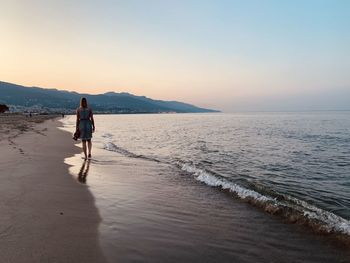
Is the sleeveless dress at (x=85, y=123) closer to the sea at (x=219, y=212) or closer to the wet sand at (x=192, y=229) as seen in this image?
the sea at (x=219, y=212)

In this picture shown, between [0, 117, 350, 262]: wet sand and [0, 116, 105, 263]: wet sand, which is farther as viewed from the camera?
[0, 117, 350, 262]: wet sand

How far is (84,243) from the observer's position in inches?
195

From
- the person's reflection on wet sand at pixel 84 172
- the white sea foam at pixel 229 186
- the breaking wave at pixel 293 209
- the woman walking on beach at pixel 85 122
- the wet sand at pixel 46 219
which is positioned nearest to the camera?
the wet sand at pixel 46 219

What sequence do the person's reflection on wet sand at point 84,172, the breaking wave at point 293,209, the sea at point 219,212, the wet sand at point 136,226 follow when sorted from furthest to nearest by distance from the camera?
the person's reflection on wet sand at point 84,172 → the breaking wave at point 293,209 → the sea at point 219,212 → the wet sand at point 136,226

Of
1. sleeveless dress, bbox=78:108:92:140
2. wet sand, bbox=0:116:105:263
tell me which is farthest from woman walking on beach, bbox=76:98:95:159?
wet sand, bbox=0:116:105:263

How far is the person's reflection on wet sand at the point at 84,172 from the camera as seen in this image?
997cm

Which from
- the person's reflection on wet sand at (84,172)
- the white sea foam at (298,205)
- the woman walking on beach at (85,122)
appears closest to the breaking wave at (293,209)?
the white sea foam at (298,205)

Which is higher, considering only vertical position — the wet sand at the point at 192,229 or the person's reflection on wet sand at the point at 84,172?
the wet sand at the point at 192,229

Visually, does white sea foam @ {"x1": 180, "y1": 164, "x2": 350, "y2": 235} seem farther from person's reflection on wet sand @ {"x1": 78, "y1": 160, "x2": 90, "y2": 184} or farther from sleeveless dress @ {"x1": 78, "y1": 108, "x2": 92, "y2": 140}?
sleeveless dress @ {"x1": 78, "y1": 108, "x2": 92, "y2": 140}

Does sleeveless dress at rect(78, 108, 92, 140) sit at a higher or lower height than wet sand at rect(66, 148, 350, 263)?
higher

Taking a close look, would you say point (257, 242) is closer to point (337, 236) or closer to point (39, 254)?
point (337, 236)

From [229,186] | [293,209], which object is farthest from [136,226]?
[229,186]

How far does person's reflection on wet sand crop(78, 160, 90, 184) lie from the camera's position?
997cm

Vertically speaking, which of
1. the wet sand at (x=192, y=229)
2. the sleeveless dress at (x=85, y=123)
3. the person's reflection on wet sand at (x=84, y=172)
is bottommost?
the person's reflection on wet sand at (x=84, y=172)
